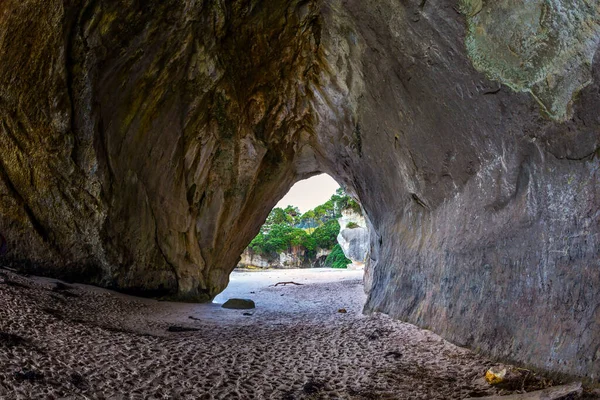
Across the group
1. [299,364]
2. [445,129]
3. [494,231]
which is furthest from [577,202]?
[299,364]

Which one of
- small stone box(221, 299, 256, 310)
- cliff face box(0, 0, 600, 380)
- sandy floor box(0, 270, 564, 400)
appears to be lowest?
small stone box(221, 299, 256, 310)

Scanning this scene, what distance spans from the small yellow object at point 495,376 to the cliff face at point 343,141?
0.90 ft

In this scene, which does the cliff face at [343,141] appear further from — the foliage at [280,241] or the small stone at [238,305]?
the foliage at [280,241]

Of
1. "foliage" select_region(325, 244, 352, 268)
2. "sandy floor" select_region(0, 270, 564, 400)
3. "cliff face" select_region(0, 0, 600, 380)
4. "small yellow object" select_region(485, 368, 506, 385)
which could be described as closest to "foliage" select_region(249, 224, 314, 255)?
"foliage" select_region(325, 244, 352, 268)

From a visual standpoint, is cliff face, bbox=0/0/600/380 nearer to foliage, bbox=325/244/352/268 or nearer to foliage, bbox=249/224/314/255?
foliage, bbox=325/244/352/268

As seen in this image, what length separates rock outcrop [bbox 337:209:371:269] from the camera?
102 ft

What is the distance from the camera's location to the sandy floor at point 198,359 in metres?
2.15

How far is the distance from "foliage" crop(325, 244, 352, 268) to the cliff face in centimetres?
2838

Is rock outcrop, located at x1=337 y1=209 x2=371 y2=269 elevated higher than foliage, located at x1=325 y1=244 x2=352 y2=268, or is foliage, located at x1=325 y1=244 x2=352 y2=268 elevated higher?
rock outcrop, located at x1=337 y1=209 x2=371 y2=269

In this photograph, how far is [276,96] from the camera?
24.4 feet

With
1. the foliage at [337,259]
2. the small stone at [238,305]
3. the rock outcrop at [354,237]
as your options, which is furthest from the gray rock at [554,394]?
the foliage at [337,259]

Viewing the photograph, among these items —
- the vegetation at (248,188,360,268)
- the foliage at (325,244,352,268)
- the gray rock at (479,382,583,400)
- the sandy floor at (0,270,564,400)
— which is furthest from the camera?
the vegetation at (248,188,360,268)

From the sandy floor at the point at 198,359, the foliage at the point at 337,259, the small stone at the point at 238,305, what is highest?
the sandy floor at the point at 198,359

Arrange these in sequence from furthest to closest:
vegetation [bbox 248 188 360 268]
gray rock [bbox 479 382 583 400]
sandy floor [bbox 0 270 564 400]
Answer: vegetation [bbox 248 188 360 268], sandy floor [bbox 0 270 564 400], gray rock [bbox 479 382 583 400]
